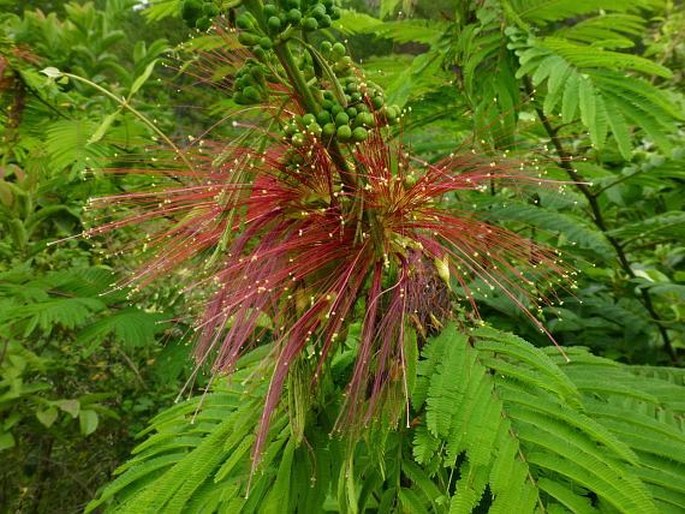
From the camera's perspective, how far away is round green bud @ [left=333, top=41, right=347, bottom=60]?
108cm

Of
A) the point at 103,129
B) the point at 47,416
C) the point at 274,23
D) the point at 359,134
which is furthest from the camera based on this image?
the point at 47,416

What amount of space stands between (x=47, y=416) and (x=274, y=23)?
2.30m

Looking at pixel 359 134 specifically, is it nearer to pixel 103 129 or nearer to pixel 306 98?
pixel 306 98

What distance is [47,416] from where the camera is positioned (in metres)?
2.58

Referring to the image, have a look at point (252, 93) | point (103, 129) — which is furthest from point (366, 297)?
point (103, 129)

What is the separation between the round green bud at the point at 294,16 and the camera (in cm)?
89

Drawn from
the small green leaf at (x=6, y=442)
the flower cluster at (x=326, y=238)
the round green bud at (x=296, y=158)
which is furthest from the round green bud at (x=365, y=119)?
the small green leaf at (x=6, y=442)

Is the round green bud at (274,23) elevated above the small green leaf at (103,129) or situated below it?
above

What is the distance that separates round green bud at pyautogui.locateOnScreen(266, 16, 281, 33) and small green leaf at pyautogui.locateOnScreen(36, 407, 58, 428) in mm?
2243

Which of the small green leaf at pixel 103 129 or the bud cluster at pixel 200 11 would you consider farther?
the small green leaf at pixel 103 129

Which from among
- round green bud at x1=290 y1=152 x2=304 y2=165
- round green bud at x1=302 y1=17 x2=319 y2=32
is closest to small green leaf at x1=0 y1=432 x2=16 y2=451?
round green bud at x1=290 y1=152 x2=304 y2=165

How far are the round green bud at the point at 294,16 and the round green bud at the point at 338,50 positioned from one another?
0.19 meters

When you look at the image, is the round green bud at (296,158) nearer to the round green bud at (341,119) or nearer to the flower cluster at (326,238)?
the flower cluster at (326,238)

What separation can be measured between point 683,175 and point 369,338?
165 centimetres
